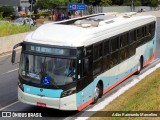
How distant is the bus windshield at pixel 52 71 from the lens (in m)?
11.8

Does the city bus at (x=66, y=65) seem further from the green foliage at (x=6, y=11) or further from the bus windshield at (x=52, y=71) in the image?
the green foliage at (x=6, y=11)

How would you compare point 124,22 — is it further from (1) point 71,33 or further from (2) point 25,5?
(2) point 25,5

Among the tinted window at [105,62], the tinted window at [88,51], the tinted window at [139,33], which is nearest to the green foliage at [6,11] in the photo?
the tinted window at [139,33]

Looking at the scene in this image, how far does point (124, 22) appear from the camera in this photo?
16.3m

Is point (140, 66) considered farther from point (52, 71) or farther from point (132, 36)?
point (52, 71)

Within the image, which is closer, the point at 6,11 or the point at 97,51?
the point at 97,51

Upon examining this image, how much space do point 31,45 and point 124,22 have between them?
5309 millimetres

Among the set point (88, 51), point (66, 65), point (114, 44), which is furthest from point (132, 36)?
point (66, 65)

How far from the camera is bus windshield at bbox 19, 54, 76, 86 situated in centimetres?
1178

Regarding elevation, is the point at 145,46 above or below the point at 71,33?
below

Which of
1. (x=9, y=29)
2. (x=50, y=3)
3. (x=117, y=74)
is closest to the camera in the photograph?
(x=117, y=74)

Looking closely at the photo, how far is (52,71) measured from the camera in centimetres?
1181

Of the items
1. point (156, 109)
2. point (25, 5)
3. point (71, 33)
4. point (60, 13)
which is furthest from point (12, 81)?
point (25, 5)

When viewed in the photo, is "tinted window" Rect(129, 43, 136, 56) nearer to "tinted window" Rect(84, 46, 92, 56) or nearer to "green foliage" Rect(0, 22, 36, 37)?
"tinted window" Rect(84, 46, 92, 56)
